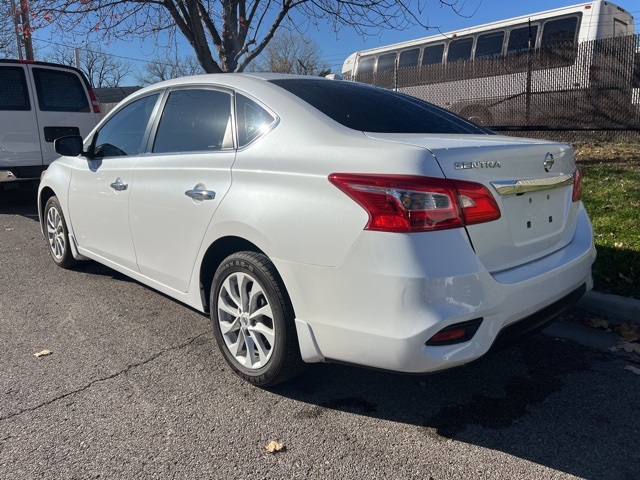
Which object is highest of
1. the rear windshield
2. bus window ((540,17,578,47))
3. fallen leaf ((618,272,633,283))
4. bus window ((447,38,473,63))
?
bus window ((540,17,578,47))

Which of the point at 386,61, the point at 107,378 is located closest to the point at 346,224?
the point at 107,378

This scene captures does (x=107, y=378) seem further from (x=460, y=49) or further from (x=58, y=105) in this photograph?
(x=460, y=49)

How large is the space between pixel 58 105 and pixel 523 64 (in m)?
9.28

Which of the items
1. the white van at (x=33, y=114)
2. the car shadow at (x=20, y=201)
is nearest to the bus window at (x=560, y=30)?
the white van at (x=33, y=114)

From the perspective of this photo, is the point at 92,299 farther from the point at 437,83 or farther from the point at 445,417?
the point at 437,83

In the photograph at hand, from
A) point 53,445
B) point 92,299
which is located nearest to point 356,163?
point 53,445

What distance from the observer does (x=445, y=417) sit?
284cm

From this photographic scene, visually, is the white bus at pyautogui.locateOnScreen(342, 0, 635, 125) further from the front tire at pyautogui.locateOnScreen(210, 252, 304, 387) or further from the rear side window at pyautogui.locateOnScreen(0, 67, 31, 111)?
the front tire at pyautogui.locateOnScreen(210, 252, 304, 387)

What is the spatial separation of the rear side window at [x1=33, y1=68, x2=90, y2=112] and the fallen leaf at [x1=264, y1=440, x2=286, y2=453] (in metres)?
7.82

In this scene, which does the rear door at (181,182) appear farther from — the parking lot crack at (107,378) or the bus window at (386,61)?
the bus window at (386,61)

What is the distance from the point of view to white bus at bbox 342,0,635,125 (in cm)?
1140

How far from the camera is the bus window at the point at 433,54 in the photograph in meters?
17.1

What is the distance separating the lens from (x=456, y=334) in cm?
239

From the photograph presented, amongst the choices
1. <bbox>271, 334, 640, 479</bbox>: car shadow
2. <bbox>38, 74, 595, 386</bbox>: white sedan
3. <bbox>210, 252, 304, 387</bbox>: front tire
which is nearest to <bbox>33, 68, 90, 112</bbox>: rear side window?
<bbox>38, 74, 595, 386</bbox>: white sedan
